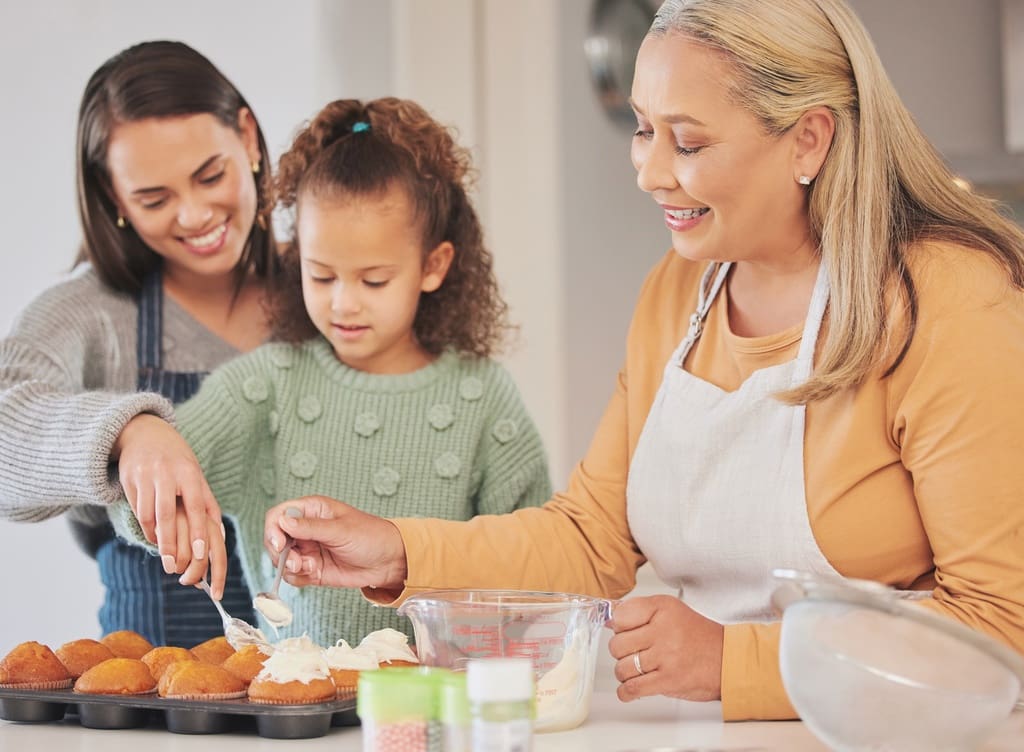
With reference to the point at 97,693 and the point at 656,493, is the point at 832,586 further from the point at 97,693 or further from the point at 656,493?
the point at 97,693

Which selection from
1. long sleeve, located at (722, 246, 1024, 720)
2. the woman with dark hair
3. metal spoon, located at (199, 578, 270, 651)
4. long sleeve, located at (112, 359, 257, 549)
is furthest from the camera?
the woman with dark hair

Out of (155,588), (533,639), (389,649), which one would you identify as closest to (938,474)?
(533,639)

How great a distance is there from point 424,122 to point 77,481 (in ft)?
2.12

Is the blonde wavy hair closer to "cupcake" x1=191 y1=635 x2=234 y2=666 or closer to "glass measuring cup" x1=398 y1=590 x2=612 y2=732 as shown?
"glass measuring cup" x1=398 y1=590 x2=612 y2=732

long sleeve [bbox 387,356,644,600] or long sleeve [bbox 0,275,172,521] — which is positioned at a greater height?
long sleeve [bbox 0,275,172,521]

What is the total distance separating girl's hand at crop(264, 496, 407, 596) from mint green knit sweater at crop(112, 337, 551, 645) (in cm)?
22

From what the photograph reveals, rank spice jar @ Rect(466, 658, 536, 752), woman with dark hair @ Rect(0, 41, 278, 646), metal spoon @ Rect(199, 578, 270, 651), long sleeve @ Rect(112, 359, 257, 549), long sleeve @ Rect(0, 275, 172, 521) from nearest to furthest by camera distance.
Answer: spice jar @ Rect(466, 658, 536, 752) < metal spoon @ Rect(199, 578, 270, 651) < long sleeve @ Rect(0, 275, 172, 521) < long sleeve @ Rect(112, 359, 257, 549) < woman with dark hair @ Rect(0, 41, 278, 646)

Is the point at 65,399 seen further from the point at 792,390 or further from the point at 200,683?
the point at 792,390

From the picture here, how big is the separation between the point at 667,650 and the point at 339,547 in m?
0.37

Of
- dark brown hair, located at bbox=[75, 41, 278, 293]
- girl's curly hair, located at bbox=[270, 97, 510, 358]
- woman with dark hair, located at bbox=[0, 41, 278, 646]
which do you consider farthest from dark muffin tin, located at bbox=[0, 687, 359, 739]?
dark brown hair, located at bbox=[75, 41, 278, 293]

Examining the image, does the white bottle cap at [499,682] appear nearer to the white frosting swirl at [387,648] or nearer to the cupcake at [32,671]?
the white frosting swirl at [387,648]

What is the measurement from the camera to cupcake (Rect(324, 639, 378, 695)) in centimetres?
112

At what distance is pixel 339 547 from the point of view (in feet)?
4.42

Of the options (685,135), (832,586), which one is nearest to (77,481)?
(685,135)
